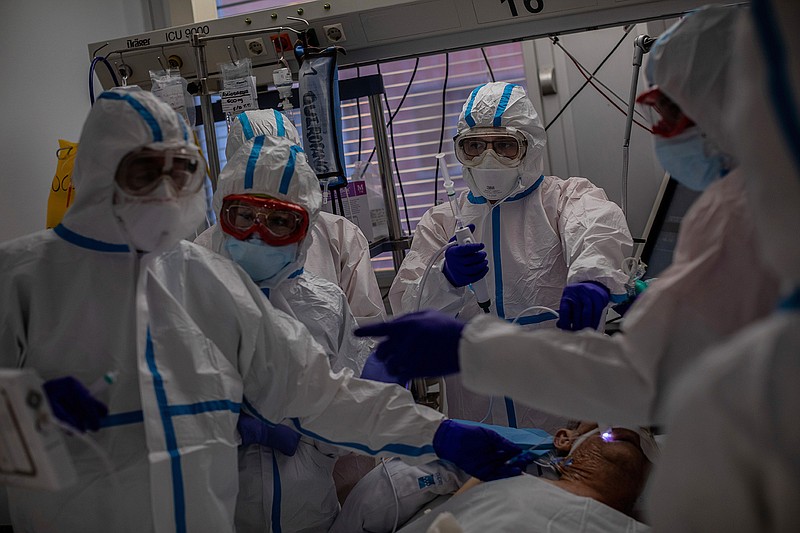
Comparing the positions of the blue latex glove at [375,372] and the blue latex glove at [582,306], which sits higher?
the blue latex glove at [582,306]

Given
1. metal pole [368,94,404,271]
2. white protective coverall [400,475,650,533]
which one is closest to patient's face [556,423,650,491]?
white protective coverall [400,475,650,533]

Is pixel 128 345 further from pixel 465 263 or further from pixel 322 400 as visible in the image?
pixel 465 263

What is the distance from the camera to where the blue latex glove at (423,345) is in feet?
4.74

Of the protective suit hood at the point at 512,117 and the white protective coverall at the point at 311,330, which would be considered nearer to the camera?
the white protective coverall at the point at 311,330

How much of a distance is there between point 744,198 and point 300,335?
1.07 meters

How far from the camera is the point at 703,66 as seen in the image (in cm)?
126

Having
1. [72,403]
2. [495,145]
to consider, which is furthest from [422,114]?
[72,403]

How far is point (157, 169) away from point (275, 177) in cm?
46

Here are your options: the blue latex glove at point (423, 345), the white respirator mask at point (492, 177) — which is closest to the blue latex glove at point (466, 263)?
the white respirator mask at point (492, 177)

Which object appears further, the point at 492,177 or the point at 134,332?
the point at 492,177

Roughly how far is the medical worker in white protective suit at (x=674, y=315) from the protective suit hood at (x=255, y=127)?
143 centimetres

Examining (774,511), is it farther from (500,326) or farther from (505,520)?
(505,520)

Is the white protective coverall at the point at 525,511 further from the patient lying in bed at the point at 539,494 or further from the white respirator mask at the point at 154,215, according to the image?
the white respirator mask at the point at 154,215

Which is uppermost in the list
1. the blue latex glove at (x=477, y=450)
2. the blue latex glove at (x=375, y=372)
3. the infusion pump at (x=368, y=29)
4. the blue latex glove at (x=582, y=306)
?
the infusion pump at (x=368, y=29)
